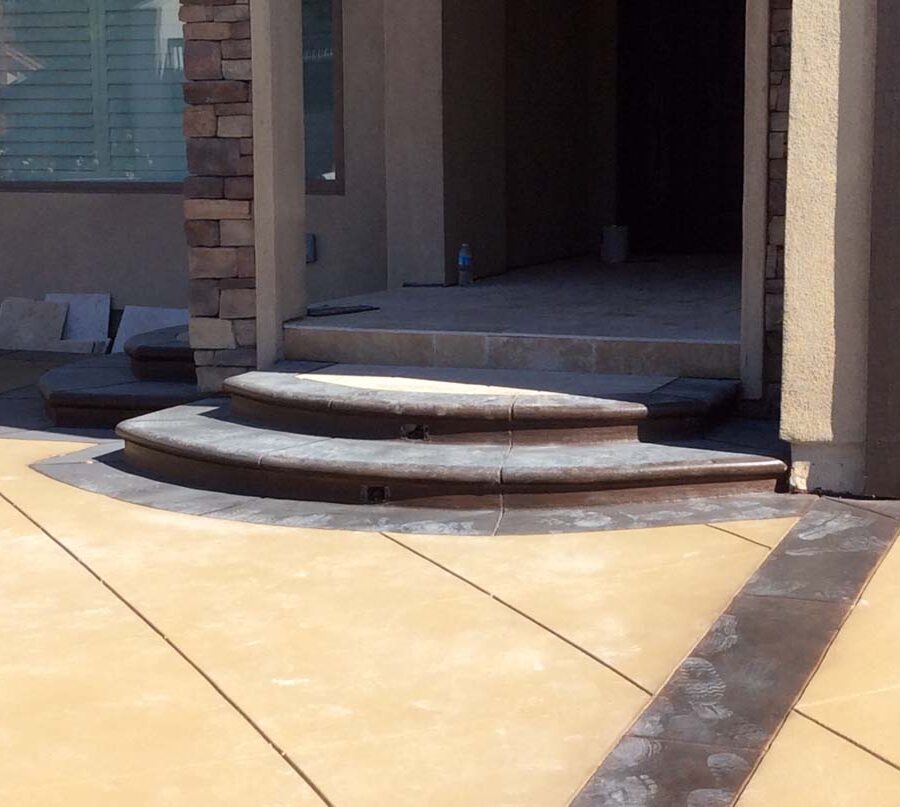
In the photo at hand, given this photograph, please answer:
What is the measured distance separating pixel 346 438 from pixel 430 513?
0.77 meters

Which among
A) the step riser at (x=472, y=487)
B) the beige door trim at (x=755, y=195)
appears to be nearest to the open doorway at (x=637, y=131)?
the beige door trim at (x=755, y=195)

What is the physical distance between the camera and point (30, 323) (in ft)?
34.6

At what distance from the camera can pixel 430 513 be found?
5.51 meters

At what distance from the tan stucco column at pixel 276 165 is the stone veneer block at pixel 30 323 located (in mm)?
3614

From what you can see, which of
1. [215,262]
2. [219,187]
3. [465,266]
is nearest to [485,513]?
[215,262]

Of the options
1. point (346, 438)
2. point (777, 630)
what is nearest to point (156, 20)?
point (346, 438)

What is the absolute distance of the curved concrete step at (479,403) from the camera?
232 inches

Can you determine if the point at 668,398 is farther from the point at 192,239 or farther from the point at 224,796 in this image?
the point at 224,796

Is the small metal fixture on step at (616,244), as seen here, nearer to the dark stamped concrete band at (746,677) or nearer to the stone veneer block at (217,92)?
the stone veneer block at (217,92)

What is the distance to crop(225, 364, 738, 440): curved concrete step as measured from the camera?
5895 mm

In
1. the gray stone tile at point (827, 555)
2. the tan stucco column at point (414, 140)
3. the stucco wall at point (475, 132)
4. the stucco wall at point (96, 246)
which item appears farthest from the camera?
the stucco wall at point (96, 246)

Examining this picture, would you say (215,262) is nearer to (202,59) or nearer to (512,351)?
(202,59)

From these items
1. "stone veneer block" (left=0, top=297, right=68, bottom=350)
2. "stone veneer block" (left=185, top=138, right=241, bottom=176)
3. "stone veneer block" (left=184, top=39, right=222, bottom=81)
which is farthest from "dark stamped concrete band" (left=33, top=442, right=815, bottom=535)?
"stone veneer block" (left=0, top=297, right=68, bottom=350)

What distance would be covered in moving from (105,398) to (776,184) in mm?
3556
